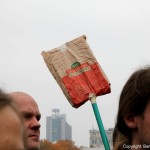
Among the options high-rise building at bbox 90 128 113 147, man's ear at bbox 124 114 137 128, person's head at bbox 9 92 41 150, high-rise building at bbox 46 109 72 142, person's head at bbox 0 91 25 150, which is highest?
person's head at bbox 0 91 25 150

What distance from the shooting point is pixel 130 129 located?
2227 mm

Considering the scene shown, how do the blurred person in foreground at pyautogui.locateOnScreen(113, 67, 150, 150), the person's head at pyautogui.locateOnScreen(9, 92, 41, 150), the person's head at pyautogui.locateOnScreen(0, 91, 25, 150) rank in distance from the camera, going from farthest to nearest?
the person's head at pyautogui.locateOnScreen(9, 92, 41, 150), the blurred person in foreground at pyautogui.locateOnScreen(113, 67, 150, 150), the person's head at pyautogui.locateOnScreen(0, 91, 25, 150)

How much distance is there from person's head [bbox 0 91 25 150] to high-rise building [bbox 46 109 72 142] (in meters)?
138

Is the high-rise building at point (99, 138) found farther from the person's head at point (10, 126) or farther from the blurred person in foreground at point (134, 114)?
the person's head at point (10, 126)

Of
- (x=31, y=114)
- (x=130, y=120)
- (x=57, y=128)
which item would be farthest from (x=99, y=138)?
(x=57, y=128)

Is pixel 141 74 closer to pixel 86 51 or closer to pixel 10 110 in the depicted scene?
pixel 10 110

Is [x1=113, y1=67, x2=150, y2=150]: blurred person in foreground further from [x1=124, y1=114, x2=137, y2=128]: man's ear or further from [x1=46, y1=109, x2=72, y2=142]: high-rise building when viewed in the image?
[x1=46, y1=109, x2=72, y2=142]: high-rise building

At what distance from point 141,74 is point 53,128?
14496 cm

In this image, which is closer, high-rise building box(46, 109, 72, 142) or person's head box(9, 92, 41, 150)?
person's head box(9, 92, 41, 150)

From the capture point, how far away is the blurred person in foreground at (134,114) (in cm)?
217

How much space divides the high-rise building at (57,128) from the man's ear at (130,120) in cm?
13673

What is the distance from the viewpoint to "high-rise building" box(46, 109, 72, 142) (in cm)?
14238

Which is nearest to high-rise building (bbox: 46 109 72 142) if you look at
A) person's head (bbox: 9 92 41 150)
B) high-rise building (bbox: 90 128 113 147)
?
high-rise building (bbox: 90 128 113 147)

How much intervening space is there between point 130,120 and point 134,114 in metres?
0.03
